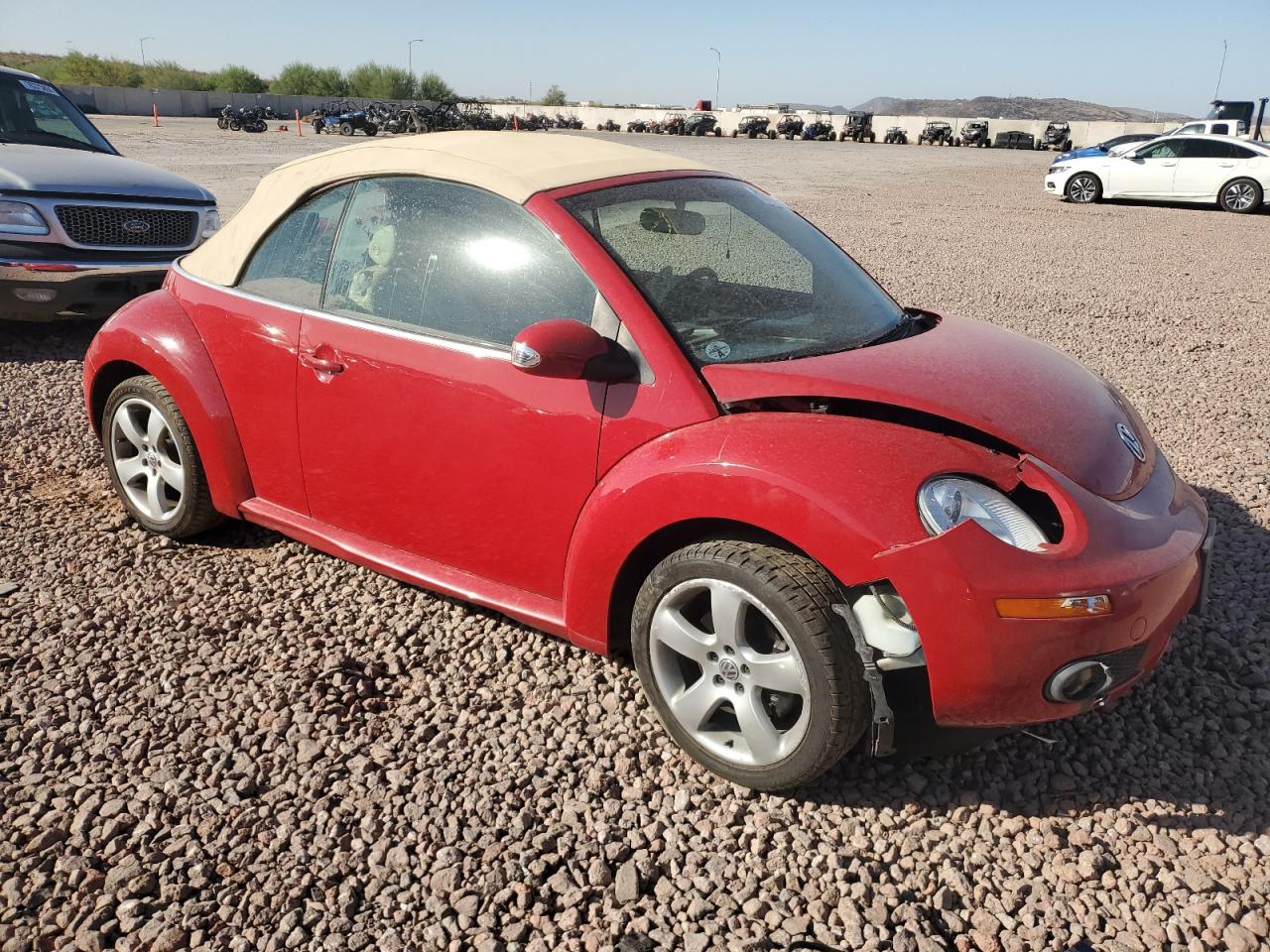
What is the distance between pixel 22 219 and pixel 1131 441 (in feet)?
23.0

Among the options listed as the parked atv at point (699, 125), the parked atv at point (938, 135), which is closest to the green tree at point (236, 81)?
the parked atv at point (699, 125)

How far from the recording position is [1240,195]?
19.0 m

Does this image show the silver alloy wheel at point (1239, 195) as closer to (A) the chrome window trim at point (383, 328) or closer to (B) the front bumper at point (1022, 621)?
(B) the front bumper at point (1022, 621)

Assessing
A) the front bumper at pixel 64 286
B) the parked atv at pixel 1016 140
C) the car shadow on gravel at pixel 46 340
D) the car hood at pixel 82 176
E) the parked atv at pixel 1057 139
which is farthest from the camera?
the parked atv at pixel 1016 140

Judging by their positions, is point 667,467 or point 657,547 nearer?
point 667,467

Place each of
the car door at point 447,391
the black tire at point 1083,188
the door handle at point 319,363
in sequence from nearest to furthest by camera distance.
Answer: the car door at point 447,391, the door handle at point 319,363, the black tire at point 1083,188

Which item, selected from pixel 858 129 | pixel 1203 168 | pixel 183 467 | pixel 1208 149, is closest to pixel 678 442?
pixel 183 467

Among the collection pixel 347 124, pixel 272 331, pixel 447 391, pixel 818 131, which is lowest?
pixel 447 391

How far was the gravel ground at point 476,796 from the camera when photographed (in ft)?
7.61

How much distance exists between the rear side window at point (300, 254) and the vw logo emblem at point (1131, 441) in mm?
2727

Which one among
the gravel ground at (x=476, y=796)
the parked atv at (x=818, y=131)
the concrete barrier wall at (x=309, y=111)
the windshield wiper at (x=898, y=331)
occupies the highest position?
the concrete barrier wall at (x=309, y=111)

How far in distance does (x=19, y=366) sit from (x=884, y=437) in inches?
257

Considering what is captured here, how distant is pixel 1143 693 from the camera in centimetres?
323

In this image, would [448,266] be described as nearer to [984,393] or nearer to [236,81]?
[984,393]
